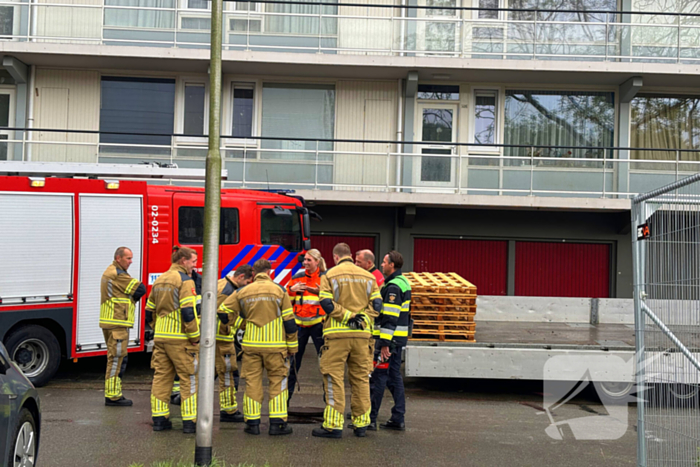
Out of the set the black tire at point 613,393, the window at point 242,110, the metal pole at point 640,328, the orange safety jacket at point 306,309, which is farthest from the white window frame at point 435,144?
the metal pole at point 640,328

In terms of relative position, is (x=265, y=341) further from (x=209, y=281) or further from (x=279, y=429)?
(x=209, y=281)

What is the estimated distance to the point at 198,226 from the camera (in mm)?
11094

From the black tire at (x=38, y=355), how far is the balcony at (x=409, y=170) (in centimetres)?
733

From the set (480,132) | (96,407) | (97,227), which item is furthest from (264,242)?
(480,132)

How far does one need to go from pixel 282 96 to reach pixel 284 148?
1.47 m

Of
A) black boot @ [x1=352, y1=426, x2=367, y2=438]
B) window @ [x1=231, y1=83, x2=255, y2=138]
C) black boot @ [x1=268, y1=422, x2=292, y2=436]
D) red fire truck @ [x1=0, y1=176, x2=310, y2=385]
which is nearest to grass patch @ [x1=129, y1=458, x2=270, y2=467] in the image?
black boot @ [x1=268, y1=422, x2=292, y2=436]

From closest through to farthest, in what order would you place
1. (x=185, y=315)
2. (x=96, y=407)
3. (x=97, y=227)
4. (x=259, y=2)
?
1. (x=185, y=315)
2. (x=96, y=407)
3. (x=97, y=227)
4. (x=259, y=2)

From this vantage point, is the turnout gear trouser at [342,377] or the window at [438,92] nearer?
the turnout gear trouser at [342,377]

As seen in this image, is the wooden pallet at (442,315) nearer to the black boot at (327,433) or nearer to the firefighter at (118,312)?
the black boot at (327,433)

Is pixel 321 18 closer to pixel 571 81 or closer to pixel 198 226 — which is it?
pixel 571 81

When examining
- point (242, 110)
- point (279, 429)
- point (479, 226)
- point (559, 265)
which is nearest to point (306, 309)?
point (279, 429)

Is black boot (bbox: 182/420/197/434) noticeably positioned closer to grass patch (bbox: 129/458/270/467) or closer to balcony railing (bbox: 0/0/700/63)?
grass patch (bbox: 129/458/270/467)

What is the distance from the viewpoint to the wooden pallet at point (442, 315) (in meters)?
9.22

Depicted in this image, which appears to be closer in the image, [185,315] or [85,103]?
[185,315]
